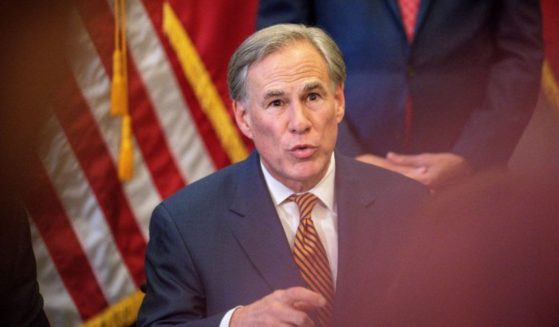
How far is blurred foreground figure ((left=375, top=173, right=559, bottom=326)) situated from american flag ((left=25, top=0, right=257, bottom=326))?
1466 millimetres

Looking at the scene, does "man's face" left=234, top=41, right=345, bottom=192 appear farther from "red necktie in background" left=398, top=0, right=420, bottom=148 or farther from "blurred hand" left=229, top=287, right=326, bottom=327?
"red necktie in background" left=398, top=0, right=420, bottom=148

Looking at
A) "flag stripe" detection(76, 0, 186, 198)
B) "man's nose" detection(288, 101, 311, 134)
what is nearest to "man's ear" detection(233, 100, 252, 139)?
"man's nose" detection(288, 101, 311, 134)

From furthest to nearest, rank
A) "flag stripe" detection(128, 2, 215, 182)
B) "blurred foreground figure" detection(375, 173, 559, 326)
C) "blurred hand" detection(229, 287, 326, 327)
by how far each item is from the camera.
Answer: "flag stripe" detection(128, 2, 215, 182), "blurred hand" detection(229, 287, 326, 327), "blurred foreground figure" detection(375, 173, 559, 326)

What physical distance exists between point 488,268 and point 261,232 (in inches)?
32.2

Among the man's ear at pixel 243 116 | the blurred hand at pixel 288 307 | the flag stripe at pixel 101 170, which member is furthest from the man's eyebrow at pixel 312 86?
the flag stripe at pixel 101 170

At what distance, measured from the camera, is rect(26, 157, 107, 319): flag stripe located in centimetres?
219

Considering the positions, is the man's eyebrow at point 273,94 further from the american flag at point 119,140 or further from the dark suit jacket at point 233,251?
the american flag at point 119,140

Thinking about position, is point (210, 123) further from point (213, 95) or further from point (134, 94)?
point (134, 94)

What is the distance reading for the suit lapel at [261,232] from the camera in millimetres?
1567

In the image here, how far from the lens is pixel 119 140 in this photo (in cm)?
236

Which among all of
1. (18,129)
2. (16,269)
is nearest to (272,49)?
(18,129)

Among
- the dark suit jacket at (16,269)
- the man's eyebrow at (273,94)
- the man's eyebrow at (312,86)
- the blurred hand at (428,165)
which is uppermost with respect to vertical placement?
the man's eyebrow at (273,94)

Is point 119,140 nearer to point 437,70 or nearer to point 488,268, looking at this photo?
point 437,70

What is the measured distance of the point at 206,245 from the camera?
1585mm
